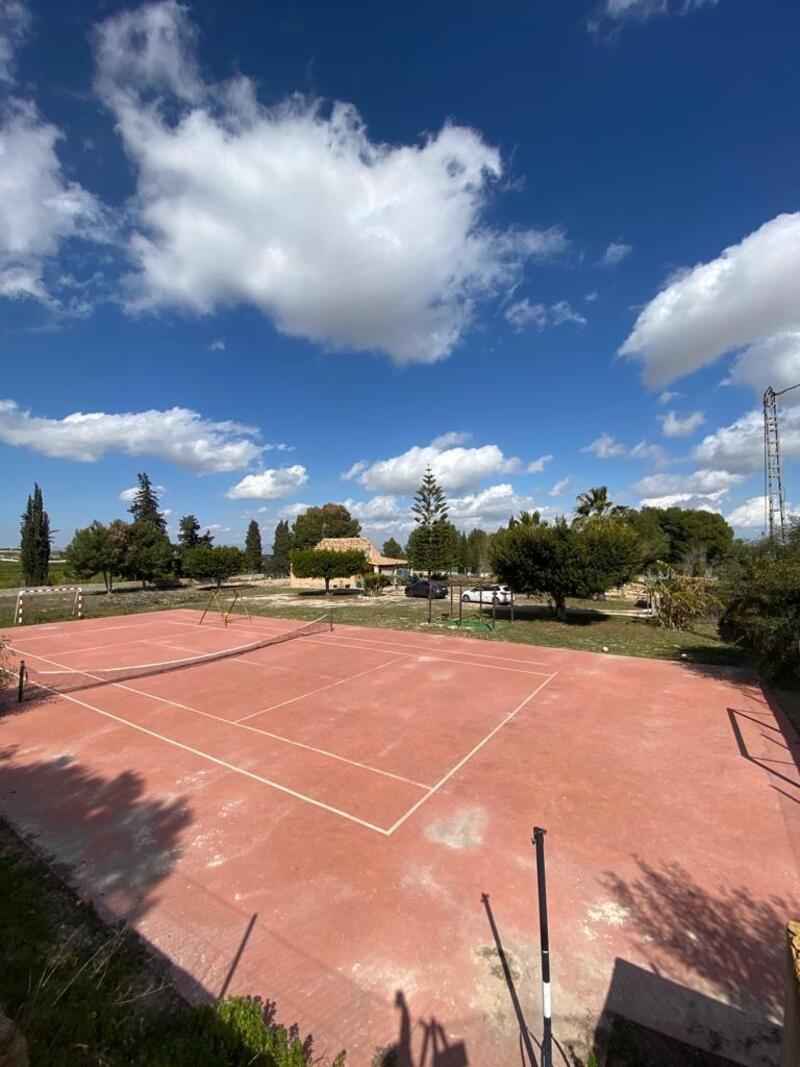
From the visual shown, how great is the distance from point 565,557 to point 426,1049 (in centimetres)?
2008

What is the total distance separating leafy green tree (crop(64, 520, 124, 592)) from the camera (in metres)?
36.3

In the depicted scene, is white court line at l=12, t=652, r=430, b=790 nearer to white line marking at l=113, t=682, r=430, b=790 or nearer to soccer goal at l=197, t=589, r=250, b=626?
white line marking at l=113, t=682, r=430, b=790

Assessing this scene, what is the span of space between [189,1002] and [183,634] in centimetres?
1910

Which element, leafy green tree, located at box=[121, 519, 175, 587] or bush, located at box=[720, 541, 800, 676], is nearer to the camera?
bush, located at box=[720, 541, 800, 676]

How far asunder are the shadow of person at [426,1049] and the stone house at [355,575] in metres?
37.9

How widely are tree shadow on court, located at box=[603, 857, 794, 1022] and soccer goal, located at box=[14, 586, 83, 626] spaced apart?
90.8 ft

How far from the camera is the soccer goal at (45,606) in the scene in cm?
2505

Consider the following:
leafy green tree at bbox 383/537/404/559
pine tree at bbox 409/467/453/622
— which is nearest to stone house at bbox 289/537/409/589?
pine tree at bbox 409/467/453/622

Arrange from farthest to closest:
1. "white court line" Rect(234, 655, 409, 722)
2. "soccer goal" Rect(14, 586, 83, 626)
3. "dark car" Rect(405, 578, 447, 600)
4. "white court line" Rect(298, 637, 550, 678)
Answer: "dark car" Rect(405, 578, 447, 600) → "soccer goal" Rect(14, 586, 83, 626) → "white court line" Rect(298, 637, 550, 678) → "white court line" Rect(234, 655, 409, 722)

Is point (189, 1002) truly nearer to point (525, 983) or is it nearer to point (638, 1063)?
point (525, 983)

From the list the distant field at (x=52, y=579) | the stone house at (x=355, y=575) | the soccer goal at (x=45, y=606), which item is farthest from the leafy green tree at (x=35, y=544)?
the stone house at (x=355, y=575)

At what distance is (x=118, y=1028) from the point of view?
11.1 feet

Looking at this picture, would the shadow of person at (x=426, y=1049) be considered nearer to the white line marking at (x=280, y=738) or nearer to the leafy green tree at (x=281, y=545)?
the white line marking at (x=280, y=738)

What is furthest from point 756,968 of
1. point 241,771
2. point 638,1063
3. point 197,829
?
point 241,771
